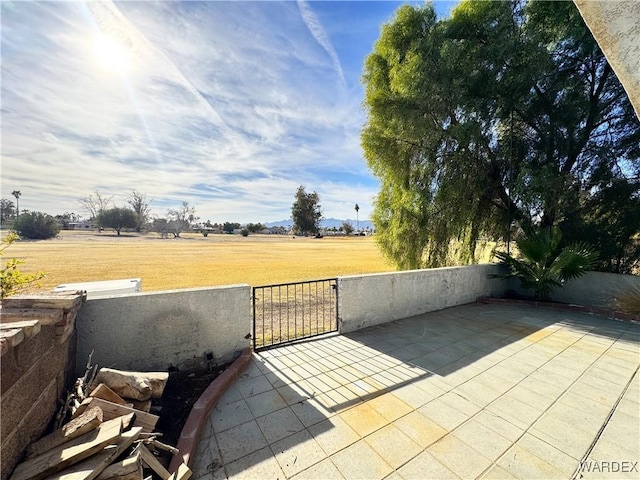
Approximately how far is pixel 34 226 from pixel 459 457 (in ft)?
163

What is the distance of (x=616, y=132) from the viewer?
562 centimetres

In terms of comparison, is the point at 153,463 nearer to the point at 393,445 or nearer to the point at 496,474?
the point at 393,445

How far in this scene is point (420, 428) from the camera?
206 centimetres

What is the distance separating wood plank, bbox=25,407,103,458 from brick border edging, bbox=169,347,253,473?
557 mm

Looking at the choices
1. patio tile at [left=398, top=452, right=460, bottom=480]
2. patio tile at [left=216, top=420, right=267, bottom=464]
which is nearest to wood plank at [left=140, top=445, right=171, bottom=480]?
patio tile at [left=216, top=420, right=267, bottom=464]

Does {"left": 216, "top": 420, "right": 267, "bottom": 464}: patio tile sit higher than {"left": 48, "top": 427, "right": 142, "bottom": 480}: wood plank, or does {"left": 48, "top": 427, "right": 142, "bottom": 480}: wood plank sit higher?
{"left": 48, "top": 427, "right": 142, "bottom": 480}: wood plank

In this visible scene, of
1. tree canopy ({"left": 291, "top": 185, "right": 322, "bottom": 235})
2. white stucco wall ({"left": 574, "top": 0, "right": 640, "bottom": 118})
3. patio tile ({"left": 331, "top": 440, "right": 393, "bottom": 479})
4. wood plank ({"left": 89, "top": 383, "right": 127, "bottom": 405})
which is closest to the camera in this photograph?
white stucco wall ({"left": 574, "top": 0, "right": 640, "bottom": 118})

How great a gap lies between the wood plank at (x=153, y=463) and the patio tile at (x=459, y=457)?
1752 millimetres

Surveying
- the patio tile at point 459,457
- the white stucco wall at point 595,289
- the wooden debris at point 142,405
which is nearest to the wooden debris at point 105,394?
the wooden debris at point 142,405

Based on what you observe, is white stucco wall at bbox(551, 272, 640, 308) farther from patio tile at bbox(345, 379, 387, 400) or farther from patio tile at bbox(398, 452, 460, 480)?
patio tile at bbox(398, 452, 460, 480)

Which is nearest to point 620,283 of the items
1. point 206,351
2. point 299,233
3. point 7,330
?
point 206,351

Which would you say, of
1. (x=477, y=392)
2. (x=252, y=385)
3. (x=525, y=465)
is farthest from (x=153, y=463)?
(x=477, y=392)

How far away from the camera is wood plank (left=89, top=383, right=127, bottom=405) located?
6.14 ft

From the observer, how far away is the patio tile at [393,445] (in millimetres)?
1772
